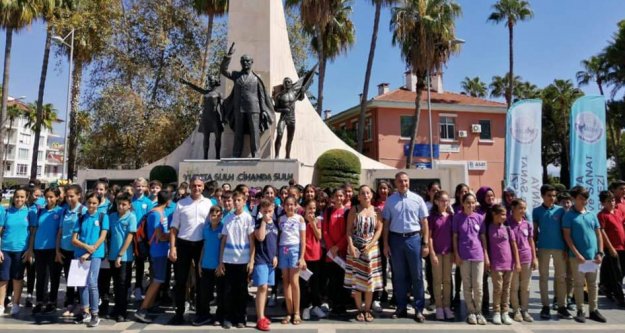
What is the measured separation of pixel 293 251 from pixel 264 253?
0.32 metres

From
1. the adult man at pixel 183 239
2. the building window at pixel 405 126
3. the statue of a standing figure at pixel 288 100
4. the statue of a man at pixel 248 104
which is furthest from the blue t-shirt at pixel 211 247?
the building window at pixel 405 126

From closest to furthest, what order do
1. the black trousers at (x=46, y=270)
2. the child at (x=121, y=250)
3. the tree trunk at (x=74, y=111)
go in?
the child at (x=121, y=250) → the black trousers at (x=46, y=270) → the tree trunk at (x=74, y=111)

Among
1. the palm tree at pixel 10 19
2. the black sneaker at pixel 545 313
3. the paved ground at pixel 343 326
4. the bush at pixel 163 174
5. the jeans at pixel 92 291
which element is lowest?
the paved ground at pixel 343 326

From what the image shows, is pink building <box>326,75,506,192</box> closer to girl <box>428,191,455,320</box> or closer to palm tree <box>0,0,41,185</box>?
palm tree <box>0,0,41,185</box>

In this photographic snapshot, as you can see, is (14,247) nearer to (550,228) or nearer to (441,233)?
(441,233)

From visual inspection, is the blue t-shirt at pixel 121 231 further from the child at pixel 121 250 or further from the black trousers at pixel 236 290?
the black trousers at pixel 236 290

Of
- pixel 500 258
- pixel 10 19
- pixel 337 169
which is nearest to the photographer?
pixel 500 258

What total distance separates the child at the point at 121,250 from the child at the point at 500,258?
13.2 feet

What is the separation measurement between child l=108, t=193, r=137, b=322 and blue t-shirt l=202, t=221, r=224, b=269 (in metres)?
0.89

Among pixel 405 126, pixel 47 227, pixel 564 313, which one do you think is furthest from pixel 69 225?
pixel 405 126

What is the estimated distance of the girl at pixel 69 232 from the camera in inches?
215

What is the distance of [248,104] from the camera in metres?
11.8

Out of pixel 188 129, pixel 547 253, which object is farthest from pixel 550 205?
pixel 188 129

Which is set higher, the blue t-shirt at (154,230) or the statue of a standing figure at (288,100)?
the statue of a standing figure at (288,100)
